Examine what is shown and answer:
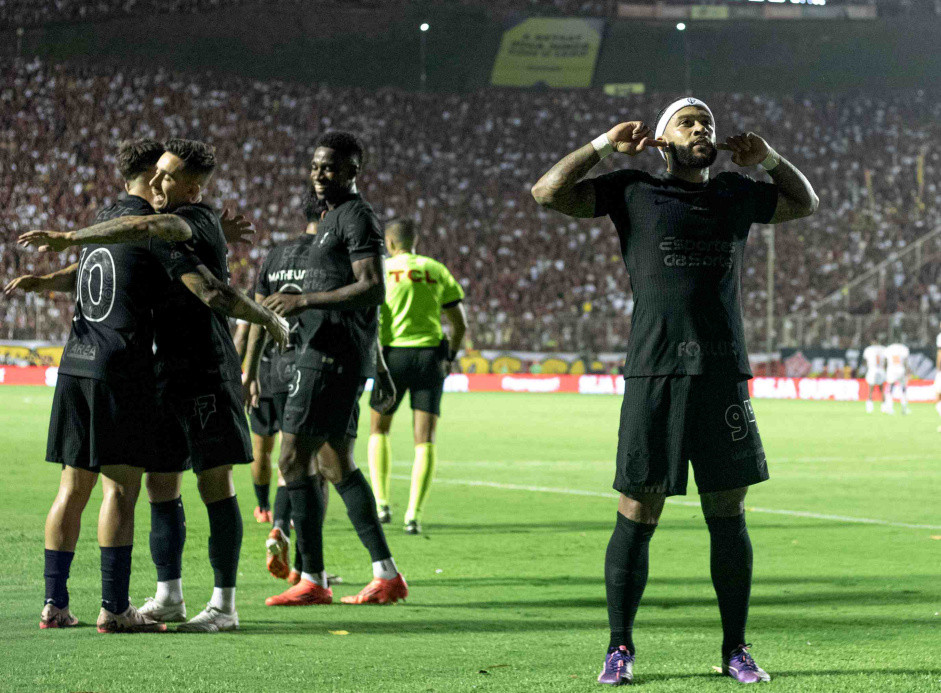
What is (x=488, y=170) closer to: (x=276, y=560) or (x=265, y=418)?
(x=265, y=418)

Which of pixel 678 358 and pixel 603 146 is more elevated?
pixel 603 146

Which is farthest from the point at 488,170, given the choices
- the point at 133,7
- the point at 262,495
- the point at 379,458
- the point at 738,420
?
the point at 738,420

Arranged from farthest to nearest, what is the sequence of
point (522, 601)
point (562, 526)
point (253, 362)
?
point (562, 526), point (253, 362), point (522, 601)

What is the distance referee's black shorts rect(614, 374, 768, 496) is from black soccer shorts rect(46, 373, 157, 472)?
2.00m

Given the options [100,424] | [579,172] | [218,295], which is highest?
[579,172]

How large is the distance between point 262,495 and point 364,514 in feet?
10.5

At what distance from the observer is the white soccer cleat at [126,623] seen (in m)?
5.16

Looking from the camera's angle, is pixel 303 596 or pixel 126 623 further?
pixel 303 596

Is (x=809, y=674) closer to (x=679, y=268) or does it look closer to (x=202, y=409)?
(x=679, y=268)

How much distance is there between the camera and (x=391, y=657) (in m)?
4.78

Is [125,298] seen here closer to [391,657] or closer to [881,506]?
[391,657]

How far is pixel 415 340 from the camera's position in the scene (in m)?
9.15

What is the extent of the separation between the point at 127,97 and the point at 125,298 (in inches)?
1505

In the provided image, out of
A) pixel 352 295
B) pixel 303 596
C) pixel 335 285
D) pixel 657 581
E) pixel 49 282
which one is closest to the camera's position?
pixel 49 282
